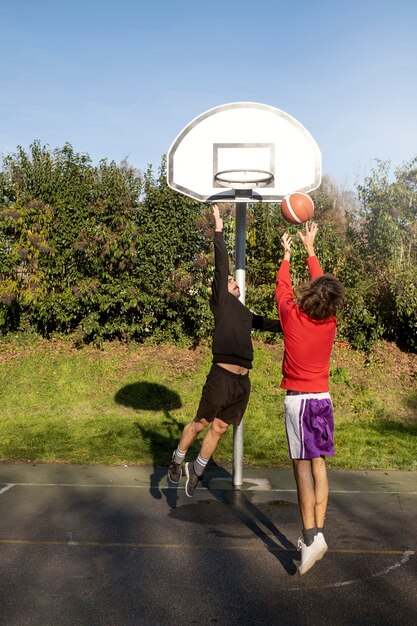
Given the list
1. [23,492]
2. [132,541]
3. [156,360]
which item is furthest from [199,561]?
[156,360]

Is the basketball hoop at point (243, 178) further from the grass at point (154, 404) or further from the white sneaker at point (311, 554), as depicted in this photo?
the white sneaker at point (311, 554)

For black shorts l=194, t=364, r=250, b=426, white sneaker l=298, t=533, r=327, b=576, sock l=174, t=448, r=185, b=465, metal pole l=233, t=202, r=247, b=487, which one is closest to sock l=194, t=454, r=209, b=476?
sock l=174, t=448, r=185, b=465

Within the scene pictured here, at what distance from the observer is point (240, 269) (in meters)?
7.43

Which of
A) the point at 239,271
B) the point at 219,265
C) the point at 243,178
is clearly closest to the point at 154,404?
the point at 239,271

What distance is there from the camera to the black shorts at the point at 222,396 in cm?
650

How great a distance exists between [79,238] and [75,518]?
878 centimetres

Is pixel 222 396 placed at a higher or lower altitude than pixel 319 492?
higher

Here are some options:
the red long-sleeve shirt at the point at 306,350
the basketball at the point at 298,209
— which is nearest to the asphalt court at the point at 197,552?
the red long-sleeve shirt at the point at 306,350

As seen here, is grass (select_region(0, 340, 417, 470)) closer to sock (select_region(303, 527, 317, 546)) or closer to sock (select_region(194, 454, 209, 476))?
sock (select_region(194, 454, 209, 476))

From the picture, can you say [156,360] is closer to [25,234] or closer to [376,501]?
[25,234]

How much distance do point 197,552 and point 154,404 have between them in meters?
6.87

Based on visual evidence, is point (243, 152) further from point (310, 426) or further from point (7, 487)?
point (7, 487)

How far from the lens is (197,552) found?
5410 mm

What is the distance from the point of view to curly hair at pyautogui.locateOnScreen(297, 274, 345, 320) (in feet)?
16.3
